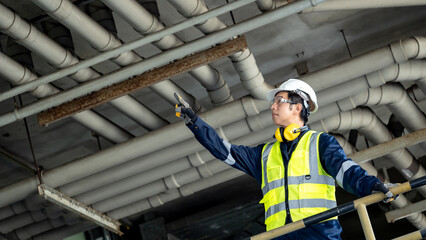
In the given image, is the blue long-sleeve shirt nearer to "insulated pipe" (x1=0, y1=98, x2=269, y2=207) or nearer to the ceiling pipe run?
"insulated pipe" (x1=0, y1=98, x2=269, y2=207)

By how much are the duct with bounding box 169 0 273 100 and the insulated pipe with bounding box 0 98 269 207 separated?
322 millimetres

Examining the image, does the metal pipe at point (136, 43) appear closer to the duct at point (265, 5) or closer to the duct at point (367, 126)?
the duct at point (265, 5)

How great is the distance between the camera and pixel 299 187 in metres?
3.97

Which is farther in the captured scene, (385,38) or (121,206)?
(121,206)

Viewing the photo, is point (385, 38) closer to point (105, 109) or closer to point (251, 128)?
point (251, 128)

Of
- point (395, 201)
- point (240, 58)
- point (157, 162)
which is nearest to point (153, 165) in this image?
point (157, 162)

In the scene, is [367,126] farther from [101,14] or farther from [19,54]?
[19,54]

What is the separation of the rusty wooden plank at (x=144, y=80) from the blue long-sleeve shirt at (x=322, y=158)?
143 inches

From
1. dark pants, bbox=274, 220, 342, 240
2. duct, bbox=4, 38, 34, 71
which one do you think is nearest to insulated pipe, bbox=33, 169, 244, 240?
duct, bbox=4, 38, 34, 71

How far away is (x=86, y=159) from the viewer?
9359mm

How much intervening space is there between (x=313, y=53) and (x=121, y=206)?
3.83 m

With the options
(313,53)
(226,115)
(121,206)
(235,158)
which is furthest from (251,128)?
(235,158)

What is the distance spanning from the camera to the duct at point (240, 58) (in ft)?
23.4

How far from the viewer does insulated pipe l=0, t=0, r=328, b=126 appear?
286 inches
